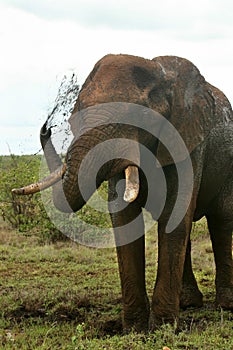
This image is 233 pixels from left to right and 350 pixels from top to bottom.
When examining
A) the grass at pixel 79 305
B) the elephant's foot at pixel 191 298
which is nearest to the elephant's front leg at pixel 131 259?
the grass at pixel 79 305

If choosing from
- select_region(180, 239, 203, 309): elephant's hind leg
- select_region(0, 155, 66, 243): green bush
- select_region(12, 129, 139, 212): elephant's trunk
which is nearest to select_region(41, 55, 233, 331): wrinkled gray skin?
select_region(12, 129, 139, 212): elephant's trunk

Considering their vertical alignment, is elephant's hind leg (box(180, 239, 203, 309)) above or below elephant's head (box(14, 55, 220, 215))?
below

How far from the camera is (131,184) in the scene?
482 cm

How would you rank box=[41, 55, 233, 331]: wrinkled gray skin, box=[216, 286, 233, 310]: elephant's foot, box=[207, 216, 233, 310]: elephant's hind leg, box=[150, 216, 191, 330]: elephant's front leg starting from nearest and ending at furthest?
box=[41, 55, 233, 331]: wrinkled gray skin → box=[150, 216, 191, 330]: elephant's front leg → box=[216, 286, 233, 310]: elephant's foot → box=[207, 216, 233, 310]: elephant's hind leg

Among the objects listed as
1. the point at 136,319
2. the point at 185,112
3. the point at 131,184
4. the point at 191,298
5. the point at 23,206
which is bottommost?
the point at 191,298

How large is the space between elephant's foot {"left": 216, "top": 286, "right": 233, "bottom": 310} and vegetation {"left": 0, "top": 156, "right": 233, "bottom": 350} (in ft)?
0.49

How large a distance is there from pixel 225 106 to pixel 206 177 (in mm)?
1014

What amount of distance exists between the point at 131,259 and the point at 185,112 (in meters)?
1.55

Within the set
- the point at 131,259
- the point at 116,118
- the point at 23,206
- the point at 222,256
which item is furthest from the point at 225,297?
the point at 23,206

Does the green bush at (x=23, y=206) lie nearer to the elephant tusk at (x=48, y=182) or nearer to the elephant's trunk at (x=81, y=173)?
the elephant tusk at (x=48, y=182)

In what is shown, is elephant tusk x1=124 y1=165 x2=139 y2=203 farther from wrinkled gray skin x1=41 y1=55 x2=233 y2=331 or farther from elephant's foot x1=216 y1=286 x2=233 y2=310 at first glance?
elephant's foot x1=216 y1=286 x2=233 y2=310

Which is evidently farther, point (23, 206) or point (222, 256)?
point (23, 206)

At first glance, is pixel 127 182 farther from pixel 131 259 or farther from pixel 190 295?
pixel 190 295

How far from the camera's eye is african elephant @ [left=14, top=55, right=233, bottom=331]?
16.5ft
